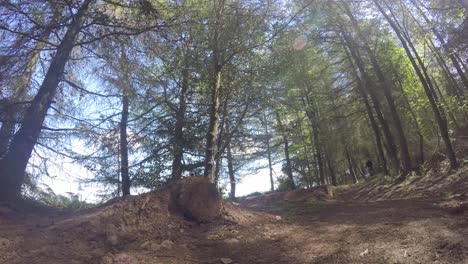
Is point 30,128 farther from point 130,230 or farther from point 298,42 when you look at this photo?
point 298,42

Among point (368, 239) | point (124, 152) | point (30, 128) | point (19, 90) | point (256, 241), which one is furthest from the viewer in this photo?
point (124, 152)

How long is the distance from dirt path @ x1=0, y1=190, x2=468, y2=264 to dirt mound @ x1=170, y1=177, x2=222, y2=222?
22 cm

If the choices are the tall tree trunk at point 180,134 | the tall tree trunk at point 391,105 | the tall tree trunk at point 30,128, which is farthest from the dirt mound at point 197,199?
the tall tree trunk at point 391,105

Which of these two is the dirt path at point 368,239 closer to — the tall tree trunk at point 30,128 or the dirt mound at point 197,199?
the dirt mound at point 197,199

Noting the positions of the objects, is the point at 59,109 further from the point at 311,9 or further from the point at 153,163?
the point at 311,9

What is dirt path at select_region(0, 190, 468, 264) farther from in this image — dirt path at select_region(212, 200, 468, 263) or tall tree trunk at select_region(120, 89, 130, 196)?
tall tree trunk at select_region(120, 89, 130, 196)

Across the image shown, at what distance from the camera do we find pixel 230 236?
17.3 ft

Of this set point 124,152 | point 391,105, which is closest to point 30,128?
point 124,152

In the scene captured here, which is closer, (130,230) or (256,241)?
(130,230)

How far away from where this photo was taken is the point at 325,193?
1134 centimetres

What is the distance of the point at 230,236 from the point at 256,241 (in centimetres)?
48

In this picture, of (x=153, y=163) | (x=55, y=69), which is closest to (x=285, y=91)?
(x=153, y=163)

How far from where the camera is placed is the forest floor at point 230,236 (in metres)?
3.78

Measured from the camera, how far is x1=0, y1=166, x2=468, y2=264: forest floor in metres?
3.78
